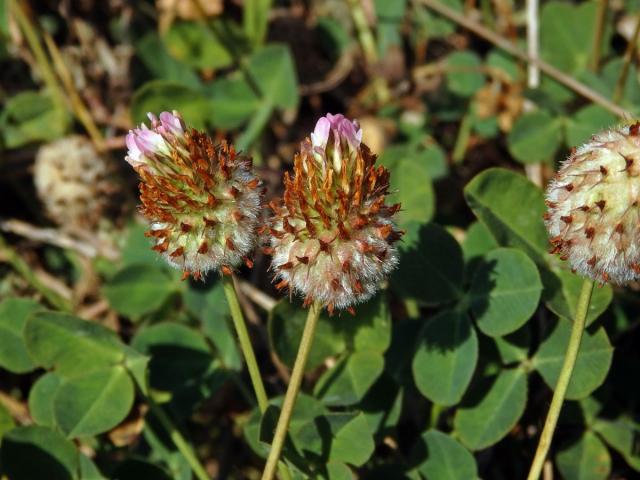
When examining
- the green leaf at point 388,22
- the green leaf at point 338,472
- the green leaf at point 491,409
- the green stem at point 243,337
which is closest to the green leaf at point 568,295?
the green leaf at point 491,409

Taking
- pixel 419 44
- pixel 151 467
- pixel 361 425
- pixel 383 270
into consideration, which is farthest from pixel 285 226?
pixel 419 44

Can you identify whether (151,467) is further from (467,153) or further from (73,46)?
(73,46)

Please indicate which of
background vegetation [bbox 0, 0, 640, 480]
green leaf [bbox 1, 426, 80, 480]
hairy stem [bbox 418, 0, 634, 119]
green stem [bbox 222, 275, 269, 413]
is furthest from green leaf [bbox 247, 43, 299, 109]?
green leaf [bbox 1, 426, 80, 480]

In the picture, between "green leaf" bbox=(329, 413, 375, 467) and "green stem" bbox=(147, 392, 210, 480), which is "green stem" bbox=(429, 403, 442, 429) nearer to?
"green leaf" bbox=(329, 413, 375, 467)

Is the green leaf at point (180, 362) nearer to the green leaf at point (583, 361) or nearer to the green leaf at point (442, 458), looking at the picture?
the green leaf at point (442, 458)

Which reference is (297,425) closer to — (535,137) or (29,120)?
(535,137)

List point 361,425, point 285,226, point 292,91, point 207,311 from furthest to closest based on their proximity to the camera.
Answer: point 292,91 < point 207,311 < point 361,425 < point 285,226

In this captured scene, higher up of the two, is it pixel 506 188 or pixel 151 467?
pixel 506 188
